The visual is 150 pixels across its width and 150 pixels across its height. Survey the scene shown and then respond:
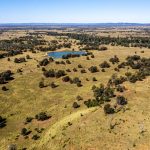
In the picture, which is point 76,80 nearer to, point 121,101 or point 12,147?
point 121,101

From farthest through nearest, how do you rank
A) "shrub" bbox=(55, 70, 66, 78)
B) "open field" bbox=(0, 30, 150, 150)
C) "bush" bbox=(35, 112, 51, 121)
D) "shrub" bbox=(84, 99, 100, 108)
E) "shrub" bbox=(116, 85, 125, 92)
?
"shrub" bbox=(55, 70, 66, 78) → "shrub" bbox=(116, 85, 125, 92) → "shrub" bbox=(84, 99, 100, 108) → "bush" bbox=(35, 112, 51, 121) → "open field" bbox=(0, 30, 150, 150)

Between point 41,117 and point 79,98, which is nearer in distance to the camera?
point 41,117

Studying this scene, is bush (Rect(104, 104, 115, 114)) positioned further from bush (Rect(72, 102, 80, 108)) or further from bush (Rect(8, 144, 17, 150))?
bush (Rect(8, 144, 17, 150))

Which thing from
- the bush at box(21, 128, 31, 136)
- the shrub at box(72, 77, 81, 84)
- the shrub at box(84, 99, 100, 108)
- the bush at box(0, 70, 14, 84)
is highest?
the shrub at box(84, 99, 100, 108)

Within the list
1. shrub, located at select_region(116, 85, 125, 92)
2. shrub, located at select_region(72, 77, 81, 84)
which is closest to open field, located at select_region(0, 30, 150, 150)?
shrub, located at select_region(116, 85, 125, 92)

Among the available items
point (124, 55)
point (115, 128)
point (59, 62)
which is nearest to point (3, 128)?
point (115, 128)

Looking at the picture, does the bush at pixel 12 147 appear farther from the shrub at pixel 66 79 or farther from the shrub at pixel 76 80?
the shrub at pixel 66 79

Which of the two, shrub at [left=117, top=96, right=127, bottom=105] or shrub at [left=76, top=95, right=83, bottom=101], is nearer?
shrub at [left=117, top=96, right=127, bottom=105]

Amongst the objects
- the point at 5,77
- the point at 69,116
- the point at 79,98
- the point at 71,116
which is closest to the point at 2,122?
the point at 69,116

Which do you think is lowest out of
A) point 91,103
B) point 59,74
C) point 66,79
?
point 66,79
